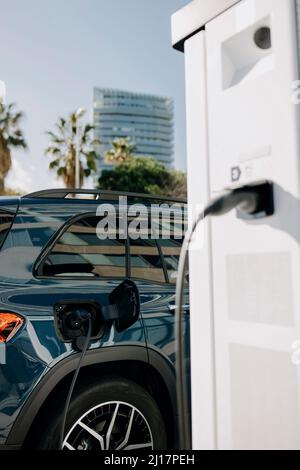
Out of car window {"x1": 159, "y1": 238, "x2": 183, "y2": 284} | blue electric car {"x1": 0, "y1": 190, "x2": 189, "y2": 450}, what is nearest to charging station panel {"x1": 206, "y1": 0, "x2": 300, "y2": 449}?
blue electric car {"x1": 0, "y1": 190, "x2": 189, "y2": 450}

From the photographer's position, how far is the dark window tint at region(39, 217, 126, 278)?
7.54 feet

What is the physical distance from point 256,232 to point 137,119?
113455 mm

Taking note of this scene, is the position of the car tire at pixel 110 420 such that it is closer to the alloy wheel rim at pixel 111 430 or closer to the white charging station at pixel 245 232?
the alloy wheel rim at pixel 111 430

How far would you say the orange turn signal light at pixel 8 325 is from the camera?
1.98 metres

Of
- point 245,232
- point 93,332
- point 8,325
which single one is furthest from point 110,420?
point 245,232

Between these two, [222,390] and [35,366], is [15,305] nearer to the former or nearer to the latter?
[35,366]

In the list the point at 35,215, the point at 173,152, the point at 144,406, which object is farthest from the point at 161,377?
A: the point at 173,152

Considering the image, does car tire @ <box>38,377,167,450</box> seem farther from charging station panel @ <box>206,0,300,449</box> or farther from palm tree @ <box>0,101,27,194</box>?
palm tree @ <box>0,101,27,194</box>

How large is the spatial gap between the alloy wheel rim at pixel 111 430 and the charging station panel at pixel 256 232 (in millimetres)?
1250

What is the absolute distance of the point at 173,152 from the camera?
116375 mm

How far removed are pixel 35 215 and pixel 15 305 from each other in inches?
18.9

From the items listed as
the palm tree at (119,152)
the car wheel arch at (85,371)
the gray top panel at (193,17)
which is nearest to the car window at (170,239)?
the car wheel arch at (85,371)

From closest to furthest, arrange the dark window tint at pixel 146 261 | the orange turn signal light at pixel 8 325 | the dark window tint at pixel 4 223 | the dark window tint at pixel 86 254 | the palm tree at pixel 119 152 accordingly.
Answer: the orange turn signal light at pixel 8 325, the dark window tint at pixel 4 223, the dark window tint at pixel 86 254, the dark window tint at pixel 146 261, the palm tree at pixel 119 152

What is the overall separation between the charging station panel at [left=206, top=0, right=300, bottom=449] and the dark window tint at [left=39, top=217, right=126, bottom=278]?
1390 millimetres
